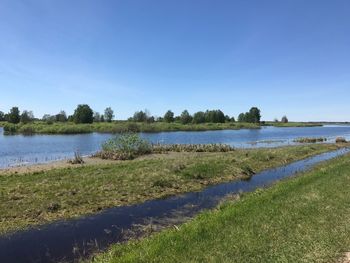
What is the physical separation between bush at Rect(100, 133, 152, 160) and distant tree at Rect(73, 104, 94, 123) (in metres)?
132

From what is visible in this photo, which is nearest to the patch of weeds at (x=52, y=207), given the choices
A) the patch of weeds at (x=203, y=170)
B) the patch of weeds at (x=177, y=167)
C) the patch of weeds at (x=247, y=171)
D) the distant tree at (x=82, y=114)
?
the patch of weeds at (x=203, y=170)

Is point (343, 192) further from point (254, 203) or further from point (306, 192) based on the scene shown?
point (254, 203)

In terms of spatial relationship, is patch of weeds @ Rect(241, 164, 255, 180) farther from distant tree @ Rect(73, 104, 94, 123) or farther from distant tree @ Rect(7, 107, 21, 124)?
distant tree @ Rect(7, 107, 21, 124)

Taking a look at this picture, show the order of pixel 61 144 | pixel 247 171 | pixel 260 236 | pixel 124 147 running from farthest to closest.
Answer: pixel 61 144 < pixel 124 147 < pixel 247 171 < pixel 260 236

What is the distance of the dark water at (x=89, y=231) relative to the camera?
12.8 meters

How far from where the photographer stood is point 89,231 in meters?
15.4

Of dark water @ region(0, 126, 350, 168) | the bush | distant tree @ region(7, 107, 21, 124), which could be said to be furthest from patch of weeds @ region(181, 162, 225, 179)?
distant tree @ region(7, 107, 21, 124)

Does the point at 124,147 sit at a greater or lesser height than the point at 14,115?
lesser

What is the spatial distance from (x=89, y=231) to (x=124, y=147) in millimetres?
28683

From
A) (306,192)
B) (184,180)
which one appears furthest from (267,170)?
(306,192)

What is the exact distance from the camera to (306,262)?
376 inches

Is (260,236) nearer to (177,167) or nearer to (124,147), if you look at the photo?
(177,167)

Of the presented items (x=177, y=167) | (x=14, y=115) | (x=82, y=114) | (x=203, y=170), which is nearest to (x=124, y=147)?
(x=177, y=167)

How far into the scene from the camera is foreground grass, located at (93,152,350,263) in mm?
10195
